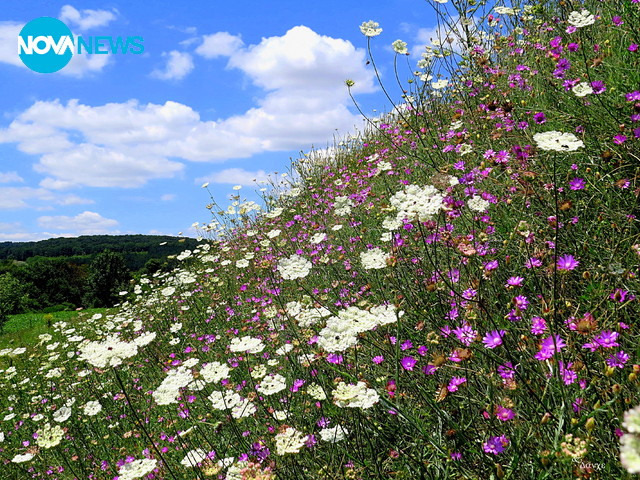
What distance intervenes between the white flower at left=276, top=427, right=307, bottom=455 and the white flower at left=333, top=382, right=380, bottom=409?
333mm

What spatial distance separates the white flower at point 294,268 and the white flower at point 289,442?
0.79 meters

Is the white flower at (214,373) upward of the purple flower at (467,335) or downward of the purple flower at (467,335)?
upward

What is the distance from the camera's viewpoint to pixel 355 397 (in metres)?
1.73

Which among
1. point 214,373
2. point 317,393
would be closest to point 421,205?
point 317,393

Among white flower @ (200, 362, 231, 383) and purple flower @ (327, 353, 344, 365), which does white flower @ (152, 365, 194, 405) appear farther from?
purple flower @ (327, 353, 344, 365)

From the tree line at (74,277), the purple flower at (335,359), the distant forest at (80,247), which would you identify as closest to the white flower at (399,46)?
the purple flower at (335,359)

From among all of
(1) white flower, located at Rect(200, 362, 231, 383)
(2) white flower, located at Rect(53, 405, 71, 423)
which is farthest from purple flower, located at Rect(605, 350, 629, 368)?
(2) white flower, located at Rect(53, 405, 71, 423)

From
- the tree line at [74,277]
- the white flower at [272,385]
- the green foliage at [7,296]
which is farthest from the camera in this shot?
the tree line at [74,277]

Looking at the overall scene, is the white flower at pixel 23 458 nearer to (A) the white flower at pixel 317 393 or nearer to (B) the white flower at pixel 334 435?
(A) the white flower at pixel 317 393

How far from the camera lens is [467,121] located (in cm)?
568

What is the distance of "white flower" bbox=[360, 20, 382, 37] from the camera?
3.65 m

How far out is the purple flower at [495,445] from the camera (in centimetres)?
166

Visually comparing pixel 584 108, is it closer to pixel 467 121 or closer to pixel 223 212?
pixel 467 121

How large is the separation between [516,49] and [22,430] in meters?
8.48
